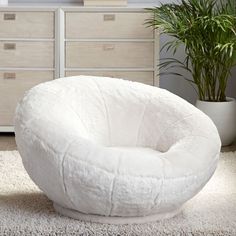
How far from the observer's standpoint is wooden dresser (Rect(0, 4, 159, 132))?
4469 millimetres

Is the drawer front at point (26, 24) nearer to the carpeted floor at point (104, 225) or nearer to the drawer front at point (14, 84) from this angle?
the drawer front at point (14, 84)

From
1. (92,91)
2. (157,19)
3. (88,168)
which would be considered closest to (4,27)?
(157,19)

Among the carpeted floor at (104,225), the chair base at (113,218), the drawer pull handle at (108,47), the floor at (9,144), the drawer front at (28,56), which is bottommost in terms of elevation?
the carpeted floor at (104,225)

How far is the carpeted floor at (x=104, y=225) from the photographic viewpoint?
2.75m

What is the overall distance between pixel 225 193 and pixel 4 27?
2.04 m

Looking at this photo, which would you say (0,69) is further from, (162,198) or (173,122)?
(162,198)

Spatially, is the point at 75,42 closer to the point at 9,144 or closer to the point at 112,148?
the point at 9,144

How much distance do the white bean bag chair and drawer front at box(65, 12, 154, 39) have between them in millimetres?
1243

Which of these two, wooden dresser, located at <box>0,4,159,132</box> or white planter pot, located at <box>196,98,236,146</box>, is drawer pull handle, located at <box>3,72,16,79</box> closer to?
wooden dresser, located at <box>0,4,159,132</box>

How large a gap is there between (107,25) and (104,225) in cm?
201

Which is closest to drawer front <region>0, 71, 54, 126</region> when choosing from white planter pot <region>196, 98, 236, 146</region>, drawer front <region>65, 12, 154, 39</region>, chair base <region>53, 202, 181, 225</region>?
drawer front <region>65, 12, 154, 39</region>

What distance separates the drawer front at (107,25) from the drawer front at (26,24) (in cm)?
13

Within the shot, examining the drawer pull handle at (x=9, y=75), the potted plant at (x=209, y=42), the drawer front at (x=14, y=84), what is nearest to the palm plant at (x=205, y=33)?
the potted plant at (x=209, y=42)

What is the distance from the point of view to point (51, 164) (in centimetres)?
273
